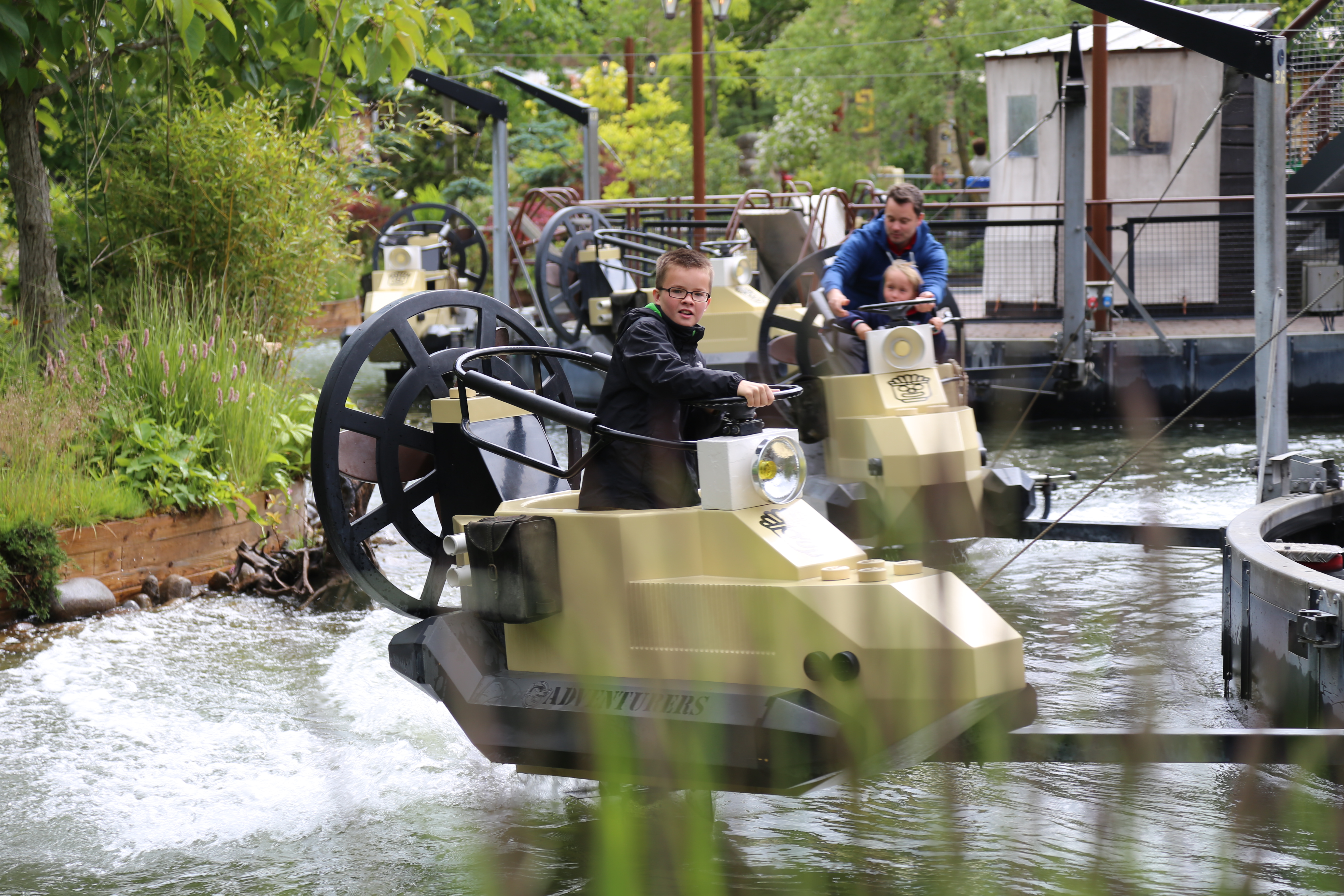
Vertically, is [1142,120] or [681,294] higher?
[1142,120]

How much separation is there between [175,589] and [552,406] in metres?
3.77

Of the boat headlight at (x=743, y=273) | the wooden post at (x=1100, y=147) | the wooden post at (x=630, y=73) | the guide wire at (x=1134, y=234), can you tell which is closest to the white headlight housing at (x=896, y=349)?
the guide wire at (x=1134, y=234)

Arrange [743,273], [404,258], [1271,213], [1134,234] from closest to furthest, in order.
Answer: [1271,213] < [743,273] < [1134,234] < [404,258]

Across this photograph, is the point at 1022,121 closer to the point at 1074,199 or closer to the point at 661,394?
the point at 1074,199

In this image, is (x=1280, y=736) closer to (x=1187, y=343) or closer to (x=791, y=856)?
(x=791, y=856)

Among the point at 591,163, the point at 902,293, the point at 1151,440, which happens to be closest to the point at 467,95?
the point at 591,163

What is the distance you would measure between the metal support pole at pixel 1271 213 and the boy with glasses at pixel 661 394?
3.35m

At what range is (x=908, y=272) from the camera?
23.3 feet

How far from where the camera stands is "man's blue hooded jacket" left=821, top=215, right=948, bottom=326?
7406 millimetres

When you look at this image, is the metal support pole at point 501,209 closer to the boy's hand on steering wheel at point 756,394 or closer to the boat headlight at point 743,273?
the boat headlight at point 743,273

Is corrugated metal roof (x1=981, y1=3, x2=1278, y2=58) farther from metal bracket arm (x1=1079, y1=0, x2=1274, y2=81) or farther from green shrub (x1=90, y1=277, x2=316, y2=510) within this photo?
green shrub (x1=90, y1=277, x2=316, y2=510)

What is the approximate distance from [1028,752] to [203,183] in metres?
7.33

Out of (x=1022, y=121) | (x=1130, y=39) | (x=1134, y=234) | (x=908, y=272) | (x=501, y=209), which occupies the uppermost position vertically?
(x=1130, y=39)

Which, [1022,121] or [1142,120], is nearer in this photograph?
[1142,120]
